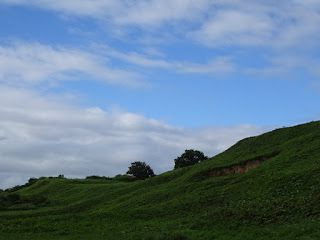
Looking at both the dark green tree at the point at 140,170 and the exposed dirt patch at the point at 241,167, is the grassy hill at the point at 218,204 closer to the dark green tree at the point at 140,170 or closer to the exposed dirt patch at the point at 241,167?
the exposed dirt patch at the point at 241,167

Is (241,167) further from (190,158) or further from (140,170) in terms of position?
(140,170)

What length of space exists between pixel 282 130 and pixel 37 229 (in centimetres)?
3167

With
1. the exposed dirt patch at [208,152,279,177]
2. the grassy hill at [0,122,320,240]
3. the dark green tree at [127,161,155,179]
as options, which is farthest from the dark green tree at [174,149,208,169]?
the exposed dirt patch at [208,152,279,177]

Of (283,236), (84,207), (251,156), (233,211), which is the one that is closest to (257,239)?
(283,236)

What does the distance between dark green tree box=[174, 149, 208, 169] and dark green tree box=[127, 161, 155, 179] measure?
27.2ft

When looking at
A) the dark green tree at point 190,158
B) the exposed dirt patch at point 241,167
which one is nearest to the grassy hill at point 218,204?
the exposed dirt patch at point 241,167

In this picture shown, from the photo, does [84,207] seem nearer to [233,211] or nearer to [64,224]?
[64,224]

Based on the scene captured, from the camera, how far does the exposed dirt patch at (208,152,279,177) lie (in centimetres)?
5050

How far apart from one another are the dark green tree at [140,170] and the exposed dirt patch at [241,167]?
152 feet

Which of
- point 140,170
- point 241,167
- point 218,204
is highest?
point 140,170

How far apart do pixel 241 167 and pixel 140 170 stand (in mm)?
49372

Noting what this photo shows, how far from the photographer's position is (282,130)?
5941 cm

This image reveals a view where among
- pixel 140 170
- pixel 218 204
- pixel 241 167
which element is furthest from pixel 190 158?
pixel 218 204

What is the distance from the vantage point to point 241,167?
51.6 m
